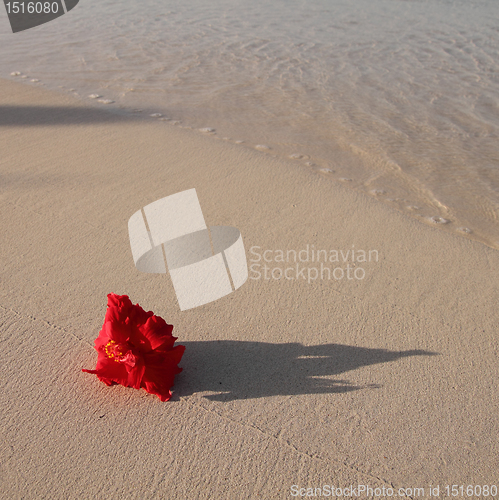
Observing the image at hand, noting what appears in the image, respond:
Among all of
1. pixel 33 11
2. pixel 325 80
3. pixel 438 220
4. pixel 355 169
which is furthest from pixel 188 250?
pixel 33 11

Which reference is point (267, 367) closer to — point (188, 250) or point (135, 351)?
point (135, 351)

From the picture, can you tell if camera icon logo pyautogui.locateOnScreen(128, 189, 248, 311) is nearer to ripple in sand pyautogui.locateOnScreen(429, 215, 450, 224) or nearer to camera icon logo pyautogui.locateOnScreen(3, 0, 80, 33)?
ripple in sand pyautogui.locateOnScreen(429, 215, 450, 224)

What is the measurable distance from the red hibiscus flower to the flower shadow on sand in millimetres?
104

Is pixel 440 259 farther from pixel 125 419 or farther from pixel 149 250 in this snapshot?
pixel 125 419

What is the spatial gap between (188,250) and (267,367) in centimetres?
89

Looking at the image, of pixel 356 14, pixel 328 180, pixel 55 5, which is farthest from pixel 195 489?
pixel 55 5

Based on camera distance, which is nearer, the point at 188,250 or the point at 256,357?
the point at 256,357

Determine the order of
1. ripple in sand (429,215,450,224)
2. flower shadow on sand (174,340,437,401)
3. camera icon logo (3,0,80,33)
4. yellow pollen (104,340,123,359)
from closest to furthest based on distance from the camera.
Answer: yellow pollen (104,340,123,359) < flower shadow on sand (174,340,437,401) < ripple in sand (429,215,450,224) < camera icon logo (3,0,80,33)

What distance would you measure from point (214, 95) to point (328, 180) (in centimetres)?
245

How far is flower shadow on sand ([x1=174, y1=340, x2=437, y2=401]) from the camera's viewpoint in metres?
1.68

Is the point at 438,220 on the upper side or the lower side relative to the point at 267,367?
lower

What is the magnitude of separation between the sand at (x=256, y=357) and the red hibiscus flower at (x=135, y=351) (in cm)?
7

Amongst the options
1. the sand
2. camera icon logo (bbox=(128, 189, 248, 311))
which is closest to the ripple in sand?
the sand

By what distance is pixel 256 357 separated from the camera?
1.81 metres
